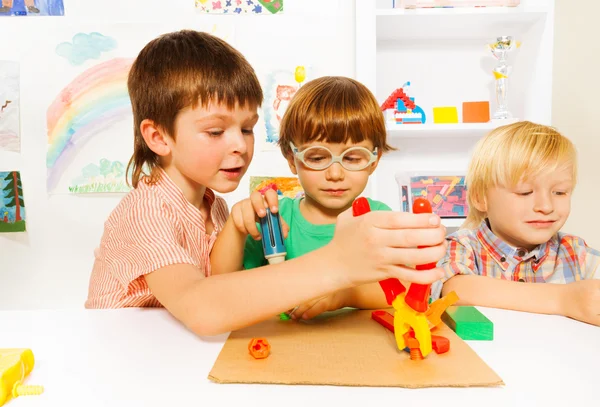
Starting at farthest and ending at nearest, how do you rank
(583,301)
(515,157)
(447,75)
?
(447,75), (515,157), (583,301)

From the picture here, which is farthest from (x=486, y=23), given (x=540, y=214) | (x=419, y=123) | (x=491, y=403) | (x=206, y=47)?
(x=491, y=403)

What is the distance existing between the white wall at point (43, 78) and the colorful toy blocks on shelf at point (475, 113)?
0.46m

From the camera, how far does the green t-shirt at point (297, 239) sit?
98 centimetres

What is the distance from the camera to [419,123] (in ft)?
6.10

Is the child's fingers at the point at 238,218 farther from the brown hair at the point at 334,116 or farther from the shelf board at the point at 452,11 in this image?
the shelf board at the point at 452,11

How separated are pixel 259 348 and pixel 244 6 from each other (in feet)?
5.49

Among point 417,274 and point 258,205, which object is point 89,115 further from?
point 417,274

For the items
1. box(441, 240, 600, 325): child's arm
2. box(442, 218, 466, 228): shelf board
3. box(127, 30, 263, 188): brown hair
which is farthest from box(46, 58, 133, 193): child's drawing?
box(441, 240, 600, 325): child's arm

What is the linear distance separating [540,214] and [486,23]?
3.82ft

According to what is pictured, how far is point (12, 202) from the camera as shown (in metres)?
1.99

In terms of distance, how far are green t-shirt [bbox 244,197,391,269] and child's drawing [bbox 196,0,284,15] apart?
111 cm

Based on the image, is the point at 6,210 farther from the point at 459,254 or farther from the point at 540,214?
the point at 540,214

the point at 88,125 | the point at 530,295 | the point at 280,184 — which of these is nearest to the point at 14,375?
the point at 530,295

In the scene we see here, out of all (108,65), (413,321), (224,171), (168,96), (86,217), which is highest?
(108,65)
